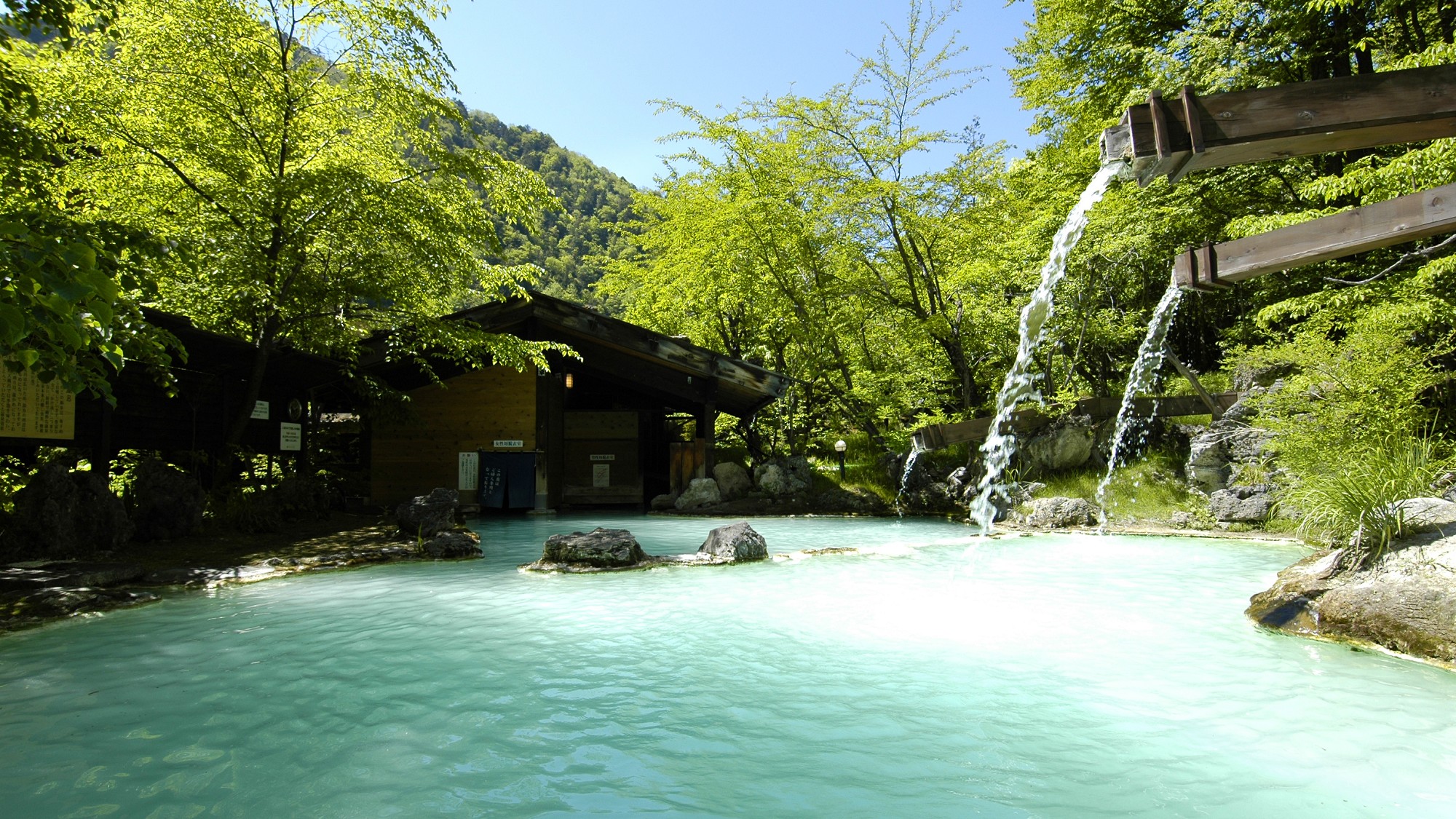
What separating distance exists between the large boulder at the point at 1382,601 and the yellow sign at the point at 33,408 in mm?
10482

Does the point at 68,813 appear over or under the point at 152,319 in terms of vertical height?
under

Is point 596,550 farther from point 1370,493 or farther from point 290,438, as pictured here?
point 290,438

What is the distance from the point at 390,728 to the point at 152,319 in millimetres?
6213

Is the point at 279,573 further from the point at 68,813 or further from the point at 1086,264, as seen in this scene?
the point at 1086,264

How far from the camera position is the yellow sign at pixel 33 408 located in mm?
7168

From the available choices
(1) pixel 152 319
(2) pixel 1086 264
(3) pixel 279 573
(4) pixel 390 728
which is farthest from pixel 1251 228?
(1) pixel 152 319

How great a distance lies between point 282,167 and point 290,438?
4.44m

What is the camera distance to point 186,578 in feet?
22.5

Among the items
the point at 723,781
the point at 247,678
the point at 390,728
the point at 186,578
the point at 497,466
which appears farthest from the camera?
the point at 497,466

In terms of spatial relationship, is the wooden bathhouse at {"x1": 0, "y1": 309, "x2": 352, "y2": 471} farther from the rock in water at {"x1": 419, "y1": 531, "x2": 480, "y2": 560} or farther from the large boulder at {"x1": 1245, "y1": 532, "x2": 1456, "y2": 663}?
the large boulder at {"x1": 1245, "y1": 532, "x2": 1456, "y2": 663}

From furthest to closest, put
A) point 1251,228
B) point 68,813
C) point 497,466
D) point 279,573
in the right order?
point 497,466, point 1251,228, point 279,573, point 68,813

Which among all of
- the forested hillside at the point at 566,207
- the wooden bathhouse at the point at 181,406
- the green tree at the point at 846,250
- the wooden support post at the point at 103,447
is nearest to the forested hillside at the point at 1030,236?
the green tree at the point at 846,250

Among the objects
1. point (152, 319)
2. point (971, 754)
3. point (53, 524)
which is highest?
point (152, 319)

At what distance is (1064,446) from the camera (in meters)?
13.9
